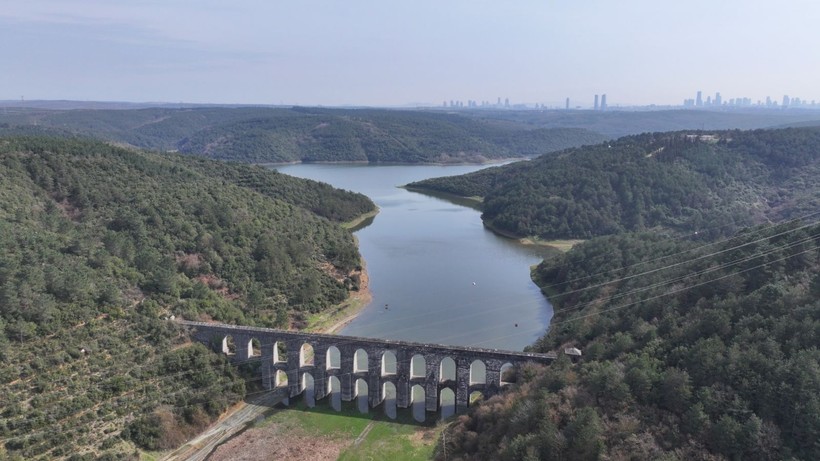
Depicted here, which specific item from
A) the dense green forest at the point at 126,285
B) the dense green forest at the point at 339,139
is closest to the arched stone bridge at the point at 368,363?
the dense green forest at the point at 126,285

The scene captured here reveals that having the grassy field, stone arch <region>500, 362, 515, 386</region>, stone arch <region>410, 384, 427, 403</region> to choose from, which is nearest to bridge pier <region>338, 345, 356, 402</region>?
the grassy field

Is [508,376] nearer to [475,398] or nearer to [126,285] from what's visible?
[475,398]

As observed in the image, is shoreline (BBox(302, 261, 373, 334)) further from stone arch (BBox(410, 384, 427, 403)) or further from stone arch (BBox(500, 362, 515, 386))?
stone arch (BBox(500, 362, 515, 386))

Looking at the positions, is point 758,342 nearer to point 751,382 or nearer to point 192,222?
point 751,382

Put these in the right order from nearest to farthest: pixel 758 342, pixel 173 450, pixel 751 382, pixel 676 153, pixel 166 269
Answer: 1. pixel 751 382
2. pixel 758 342
3. pixel 173 450
4. pixel 166 269
5. pixel 676 153

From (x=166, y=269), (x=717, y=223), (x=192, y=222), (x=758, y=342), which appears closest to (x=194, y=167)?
(x=192, y=222)

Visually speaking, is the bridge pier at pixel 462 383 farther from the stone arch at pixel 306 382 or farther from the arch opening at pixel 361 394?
the stone arch at pixel 306 382
